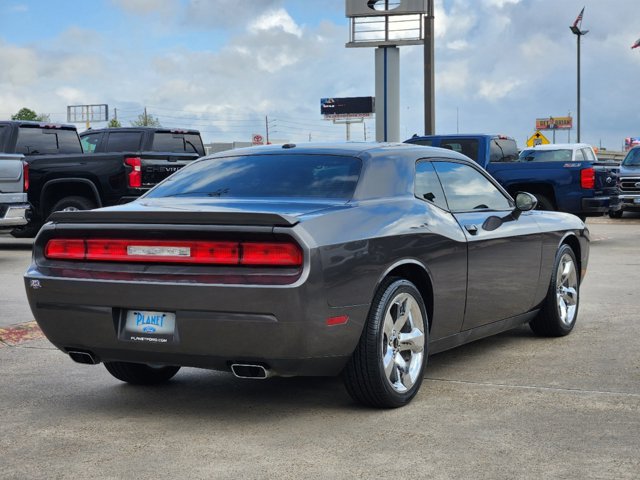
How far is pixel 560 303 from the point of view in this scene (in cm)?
836

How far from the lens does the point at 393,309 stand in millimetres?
6031

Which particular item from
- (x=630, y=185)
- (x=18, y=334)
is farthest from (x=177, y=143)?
(x=630, y=185)

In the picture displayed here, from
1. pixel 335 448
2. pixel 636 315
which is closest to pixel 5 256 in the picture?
pixel 636 315

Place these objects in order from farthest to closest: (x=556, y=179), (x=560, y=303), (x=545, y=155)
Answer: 1. (x=545, y=155)
2. (x=556, y=179)
3. (x=560, y=303)

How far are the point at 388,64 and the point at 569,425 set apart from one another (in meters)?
26.3

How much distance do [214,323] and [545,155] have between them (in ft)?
61.8

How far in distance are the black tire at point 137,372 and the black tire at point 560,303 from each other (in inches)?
120

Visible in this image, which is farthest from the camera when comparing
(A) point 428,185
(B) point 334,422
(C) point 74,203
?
(C) point 74,203

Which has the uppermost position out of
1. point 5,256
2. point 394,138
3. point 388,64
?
point 388,64

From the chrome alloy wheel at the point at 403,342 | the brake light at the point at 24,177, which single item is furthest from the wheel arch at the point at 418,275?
the brake light at the point at 24,177

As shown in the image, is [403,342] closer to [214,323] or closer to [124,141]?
[214,323]

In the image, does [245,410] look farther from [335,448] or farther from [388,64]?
[388,64]

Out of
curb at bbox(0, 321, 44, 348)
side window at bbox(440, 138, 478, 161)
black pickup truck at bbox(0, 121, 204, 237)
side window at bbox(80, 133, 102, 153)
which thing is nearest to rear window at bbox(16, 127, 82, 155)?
black pickup truck at bbox(0, 121, 204, 237)

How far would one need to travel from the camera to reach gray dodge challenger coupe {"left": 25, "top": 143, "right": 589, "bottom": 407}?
535 centimetres
